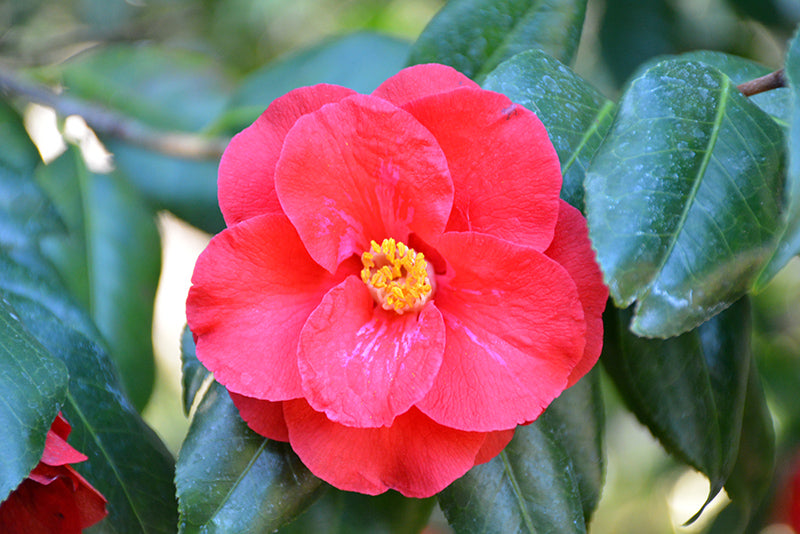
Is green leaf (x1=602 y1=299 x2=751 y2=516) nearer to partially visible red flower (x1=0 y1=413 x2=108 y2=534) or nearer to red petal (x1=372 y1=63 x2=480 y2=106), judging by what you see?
red petal (x1=372 y1=63 x2=480 y2=106)

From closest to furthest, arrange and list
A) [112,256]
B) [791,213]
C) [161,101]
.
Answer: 1. [791,213]
2. [112,256]
3. [161,101]

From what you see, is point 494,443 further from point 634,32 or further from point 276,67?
point 634,32

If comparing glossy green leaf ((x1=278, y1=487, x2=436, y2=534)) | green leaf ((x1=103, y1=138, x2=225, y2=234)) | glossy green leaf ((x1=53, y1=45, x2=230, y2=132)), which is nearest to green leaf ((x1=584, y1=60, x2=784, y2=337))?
glossy green leaf ((x1=278, y1=487, x2=436, y2=534))

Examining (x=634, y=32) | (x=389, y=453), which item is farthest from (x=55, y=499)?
(x=634, y=32)

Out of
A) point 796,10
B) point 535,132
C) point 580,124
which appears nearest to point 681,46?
point 796,10

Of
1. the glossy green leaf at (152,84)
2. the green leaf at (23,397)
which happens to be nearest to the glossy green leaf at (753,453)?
the green leaf at (23,397)
